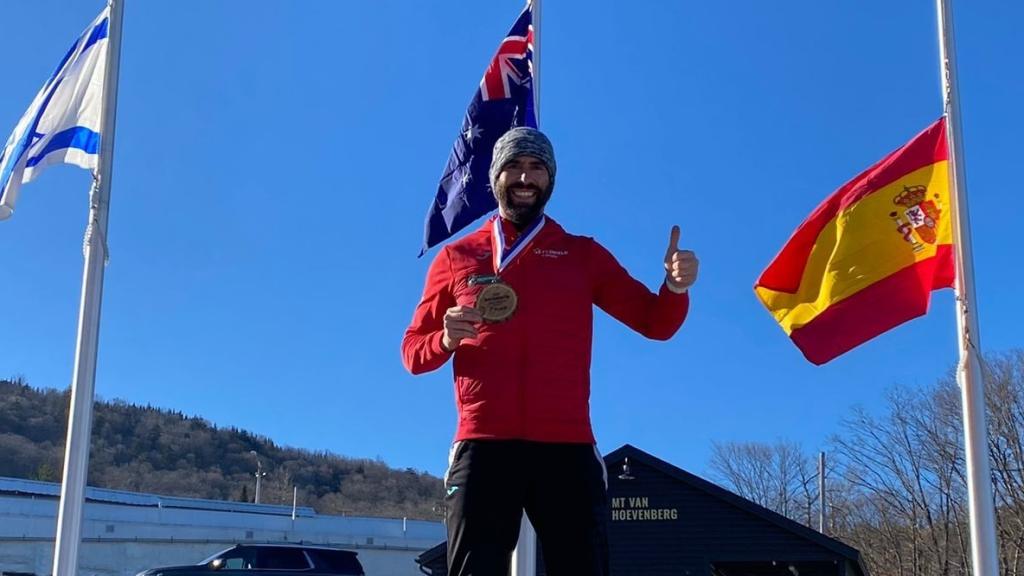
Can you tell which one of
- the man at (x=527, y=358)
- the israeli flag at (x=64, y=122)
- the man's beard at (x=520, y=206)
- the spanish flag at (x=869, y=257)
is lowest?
the man at (x=527, y=358)

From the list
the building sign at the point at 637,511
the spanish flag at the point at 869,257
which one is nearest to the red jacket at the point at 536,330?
the spanish flag at the point at 869,257

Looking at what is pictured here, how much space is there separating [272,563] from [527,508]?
1664 centimetres

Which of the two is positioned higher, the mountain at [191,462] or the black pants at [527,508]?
the mountain at [191,462]

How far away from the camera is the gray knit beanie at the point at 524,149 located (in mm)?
3439

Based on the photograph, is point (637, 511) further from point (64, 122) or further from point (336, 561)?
point (64, 122)

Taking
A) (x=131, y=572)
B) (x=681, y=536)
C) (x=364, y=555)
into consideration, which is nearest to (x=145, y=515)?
(x=131, y=572)

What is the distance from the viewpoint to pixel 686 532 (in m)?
24.2

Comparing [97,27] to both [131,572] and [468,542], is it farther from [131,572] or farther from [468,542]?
[131,572]

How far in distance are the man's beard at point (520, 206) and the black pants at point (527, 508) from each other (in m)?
0.77

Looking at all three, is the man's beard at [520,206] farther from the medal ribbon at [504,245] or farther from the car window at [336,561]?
the car window at [336,561]

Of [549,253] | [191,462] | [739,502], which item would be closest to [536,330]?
[549,253]

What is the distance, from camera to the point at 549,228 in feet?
11.6

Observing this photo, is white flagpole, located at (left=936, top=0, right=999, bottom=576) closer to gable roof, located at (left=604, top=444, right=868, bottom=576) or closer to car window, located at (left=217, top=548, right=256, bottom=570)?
car window, located at (left=217, top=548, right=256, bottom=570)

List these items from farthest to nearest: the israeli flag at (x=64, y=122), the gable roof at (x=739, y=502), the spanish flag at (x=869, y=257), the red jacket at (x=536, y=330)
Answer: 1. the gable roof at (x=739, y=502)
2. the israeli flag at (x=64, y=122)
3. the spanish flag at (x=869, y=257)
4. the red jacket at (x=536, y=330)
